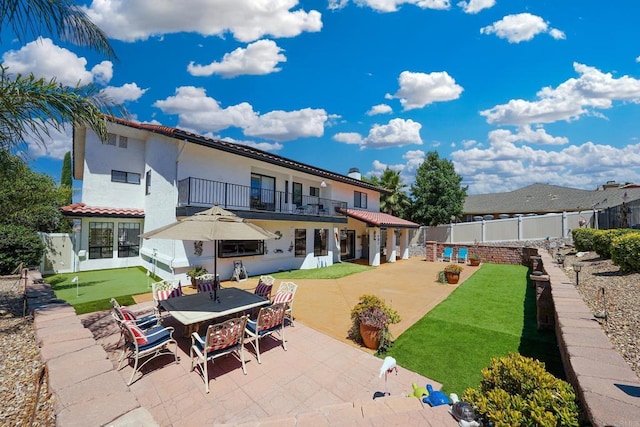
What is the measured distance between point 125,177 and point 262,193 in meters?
8.13

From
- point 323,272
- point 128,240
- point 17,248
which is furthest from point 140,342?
point 128,240

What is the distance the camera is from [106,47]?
6.99 m

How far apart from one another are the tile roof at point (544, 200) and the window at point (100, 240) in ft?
131

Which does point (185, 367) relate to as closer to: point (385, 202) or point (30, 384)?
point (30, 384)

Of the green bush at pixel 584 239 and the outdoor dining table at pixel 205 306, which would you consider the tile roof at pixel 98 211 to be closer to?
the outdoor dining table at pixel 205 306

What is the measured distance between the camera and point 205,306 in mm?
6133

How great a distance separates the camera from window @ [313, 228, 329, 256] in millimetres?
17750

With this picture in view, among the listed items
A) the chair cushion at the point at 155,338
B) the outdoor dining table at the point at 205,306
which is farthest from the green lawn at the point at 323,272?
the chair cushion at the point at 155,338

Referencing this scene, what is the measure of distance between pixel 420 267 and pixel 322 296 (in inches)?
393

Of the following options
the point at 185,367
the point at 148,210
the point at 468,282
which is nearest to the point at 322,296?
the point at 185,367

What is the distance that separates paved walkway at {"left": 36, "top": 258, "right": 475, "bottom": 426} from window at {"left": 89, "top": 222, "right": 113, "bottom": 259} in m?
8.92

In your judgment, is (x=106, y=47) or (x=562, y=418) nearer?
(x=562, y=418)

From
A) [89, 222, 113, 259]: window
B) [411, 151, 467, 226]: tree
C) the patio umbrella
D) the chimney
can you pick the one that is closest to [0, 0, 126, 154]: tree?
the patio umbrella

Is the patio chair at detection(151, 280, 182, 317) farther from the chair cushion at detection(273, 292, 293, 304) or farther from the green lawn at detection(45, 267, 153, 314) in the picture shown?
the chair cushion at detection(273, 292, 293, 304)
